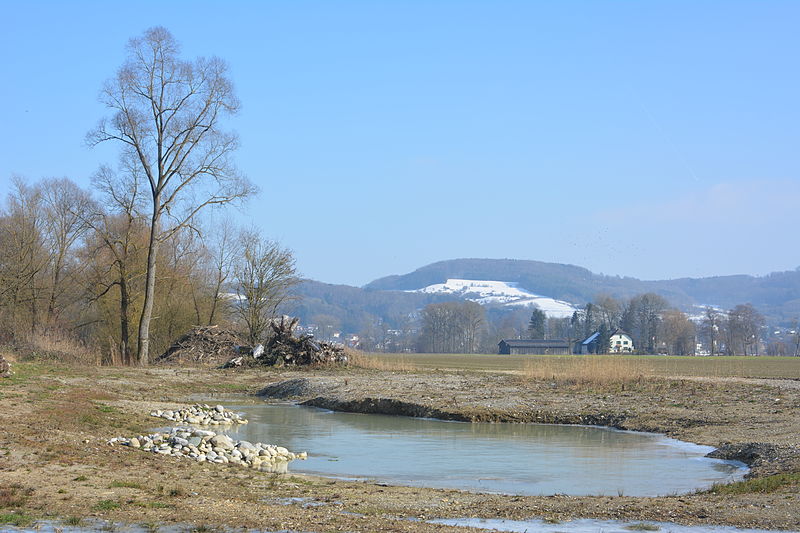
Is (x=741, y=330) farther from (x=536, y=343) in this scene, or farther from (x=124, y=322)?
(x=124, y=322)

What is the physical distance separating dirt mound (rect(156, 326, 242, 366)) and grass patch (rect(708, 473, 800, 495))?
32484mm

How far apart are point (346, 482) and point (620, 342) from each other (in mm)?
148497

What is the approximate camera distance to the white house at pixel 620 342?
5837 inches

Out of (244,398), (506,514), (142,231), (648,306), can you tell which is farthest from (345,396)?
(648,306)

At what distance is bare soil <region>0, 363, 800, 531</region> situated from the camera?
9.04 m

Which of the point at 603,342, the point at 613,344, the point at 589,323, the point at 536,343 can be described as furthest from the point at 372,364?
the point at 589,323

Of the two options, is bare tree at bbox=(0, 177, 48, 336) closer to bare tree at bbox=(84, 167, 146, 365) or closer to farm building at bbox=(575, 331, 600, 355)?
bare tree at bbox=(84, 167, 146, 365)

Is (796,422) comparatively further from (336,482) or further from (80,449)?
(80,449)

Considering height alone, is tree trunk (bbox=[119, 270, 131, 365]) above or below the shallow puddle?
above

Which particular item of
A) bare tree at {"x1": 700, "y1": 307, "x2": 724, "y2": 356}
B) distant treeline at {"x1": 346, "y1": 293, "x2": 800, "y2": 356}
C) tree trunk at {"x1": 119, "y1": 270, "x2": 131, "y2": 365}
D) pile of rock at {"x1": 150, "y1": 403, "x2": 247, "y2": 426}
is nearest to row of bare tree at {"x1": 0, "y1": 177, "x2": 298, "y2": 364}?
tree trunk at {"x1": 119, "y1": 270, "x2": 131, "y2": 365}

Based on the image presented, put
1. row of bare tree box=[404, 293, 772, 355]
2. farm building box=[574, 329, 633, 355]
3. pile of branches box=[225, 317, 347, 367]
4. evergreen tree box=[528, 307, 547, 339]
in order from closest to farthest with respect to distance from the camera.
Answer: pile of branches box=[225, 317, 347, 367]
farm building box=[574, 329, 633, 355]
row of bare tree box=[404, 293, 772, 355]
evergreen tree box=[528, 307, 547, 339]

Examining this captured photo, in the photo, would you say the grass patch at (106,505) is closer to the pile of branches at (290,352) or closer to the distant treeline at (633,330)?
the pile of branches at (290,352)

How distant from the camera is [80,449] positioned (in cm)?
1283

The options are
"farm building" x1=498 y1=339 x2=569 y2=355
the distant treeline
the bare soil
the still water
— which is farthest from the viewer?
"farm building" x1=498 y1=339 x2=569 y2=355
